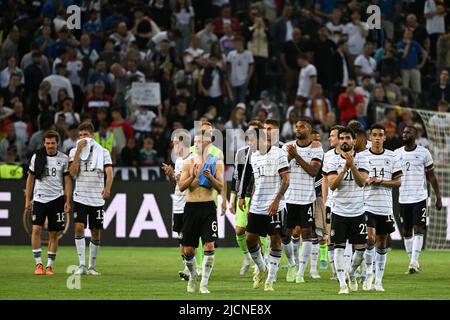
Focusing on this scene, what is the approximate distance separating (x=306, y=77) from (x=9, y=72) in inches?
327

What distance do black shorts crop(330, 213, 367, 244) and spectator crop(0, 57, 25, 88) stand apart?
1631 centimetres

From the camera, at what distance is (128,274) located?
20656mm

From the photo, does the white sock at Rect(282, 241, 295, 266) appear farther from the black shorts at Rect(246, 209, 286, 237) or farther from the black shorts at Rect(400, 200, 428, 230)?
the black shorts at Rect(400, 200, 428, 230)

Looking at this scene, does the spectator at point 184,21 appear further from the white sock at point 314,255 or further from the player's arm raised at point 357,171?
the player's arm raised at point 357,171

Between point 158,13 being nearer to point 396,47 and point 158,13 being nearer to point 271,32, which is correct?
point 271,32

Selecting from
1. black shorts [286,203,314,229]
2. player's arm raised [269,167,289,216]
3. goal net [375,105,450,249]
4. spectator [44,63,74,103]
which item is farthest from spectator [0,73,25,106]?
player's arm raised [269,167,289,216]

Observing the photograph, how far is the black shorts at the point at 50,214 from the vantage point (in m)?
20.9

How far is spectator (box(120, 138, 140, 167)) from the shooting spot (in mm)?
29094

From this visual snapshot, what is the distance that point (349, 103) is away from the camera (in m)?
31.1

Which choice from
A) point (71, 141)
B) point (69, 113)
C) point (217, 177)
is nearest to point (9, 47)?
point (69, 113)

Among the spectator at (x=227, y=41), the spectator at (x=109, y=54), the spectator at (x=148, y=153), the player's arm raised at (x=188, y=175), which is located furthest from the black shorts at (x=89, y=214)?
the spectator at (x=227, y=41)

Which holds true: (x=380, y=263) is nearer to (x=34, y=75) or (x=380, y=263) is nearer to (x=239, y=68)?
(x=239, y=68)
